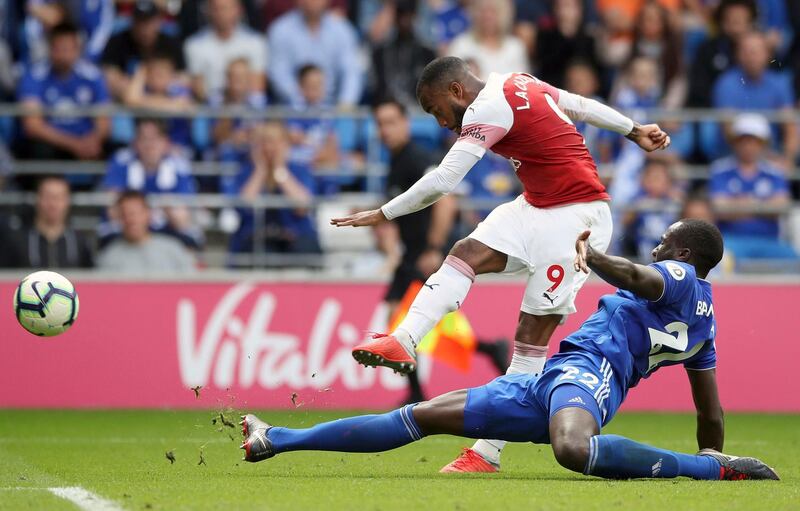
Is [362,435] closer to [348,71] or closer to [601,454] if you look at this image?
[601,454]

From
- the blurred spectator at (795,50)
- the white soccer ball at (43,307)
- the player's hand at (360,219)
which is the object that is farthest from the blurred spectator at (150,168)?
the blurred spectator at (795,50)

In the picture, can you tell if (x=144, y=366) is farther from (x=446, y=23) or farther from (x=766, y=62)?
(x=766, y=62)

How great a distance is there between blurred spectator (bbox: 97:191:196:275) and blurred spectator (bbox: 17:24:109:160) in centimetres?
164

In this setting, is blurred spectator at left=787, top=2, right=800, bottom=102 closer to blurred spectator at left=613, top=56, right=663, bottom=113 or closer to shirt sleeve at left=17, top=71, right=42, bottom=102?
blurred spectator at left=613, top=56, right=663, bottom=113

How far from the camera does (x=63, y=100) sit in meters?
15.1

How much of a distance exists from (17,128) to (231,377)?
432 centimetres

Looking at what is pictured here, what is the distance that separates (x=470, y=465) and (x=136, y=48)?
942 centimetres

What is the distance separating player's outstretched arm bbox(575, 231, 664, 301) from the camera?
6.29 m

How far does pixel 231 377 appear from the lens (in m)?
12.9

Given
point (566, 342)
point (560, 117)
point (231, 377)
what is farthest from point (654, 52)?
point (566, 342)

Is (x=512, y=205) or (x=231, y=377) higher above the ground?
(x=512, y=205)

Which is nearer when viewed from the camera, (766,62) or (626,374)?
(626,374)

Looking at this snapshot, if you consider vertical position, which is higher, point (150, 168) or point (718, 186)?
point (150, 168)

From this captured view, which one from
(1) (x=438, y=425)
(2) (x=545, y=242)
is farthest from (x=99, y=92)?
(1) (x=438, y=425)
